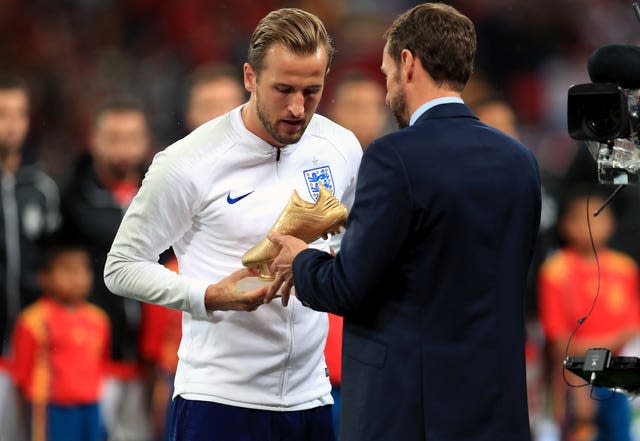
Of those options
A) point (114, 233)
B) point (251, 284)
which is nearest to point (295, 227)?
point (251, 284)

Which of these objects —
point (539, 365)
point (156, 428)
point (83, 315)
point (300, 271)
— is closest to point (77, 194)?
point (83, 315)

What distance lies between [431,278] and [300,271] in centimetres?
29

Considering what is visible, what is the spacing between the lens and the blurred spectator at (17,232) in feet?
15.8

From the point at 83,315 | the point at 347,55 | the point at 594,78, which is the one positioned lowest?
the point at 83,315

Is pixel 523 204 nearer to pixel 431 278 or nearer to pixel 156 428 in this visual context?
pixel 431 278

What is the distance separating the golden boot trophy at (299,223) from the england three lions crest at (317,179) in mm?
175

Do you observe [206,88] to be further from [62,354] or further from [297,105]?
[297,105]

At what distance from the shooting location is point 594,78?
2639 mm

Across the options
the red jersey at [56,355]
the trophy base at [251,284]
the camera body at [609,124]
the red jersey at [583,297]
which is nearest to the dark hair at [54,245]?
the red jersey at [56,355]

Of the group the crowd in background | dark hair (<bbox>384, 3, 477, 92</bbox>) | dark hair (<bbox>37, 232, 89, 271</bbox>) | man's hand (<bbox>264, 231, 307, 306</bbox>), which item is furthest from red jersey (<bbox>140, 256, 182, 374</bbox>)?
dark hair (<bbox>384, 3, 477, 92</bbox>)

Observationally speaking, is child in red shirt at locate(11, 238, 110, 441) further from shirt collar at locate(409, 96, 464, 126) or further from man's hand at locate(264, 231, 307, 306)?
shirt collar at locate(409, 96, 464, 126)

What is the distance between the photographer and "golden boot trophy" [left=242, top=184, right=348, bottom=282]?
2623 millimetres

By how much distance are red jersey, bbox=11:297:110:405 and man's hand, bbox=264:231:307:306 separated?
2.35 meters

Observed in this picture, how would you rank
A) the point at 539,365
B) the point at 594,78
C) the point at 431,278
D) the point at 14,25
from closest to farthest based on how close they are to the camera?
1. the point at 431,278
2. the point at 594,78
3. the point at 539,365
4. the point at 14,25
